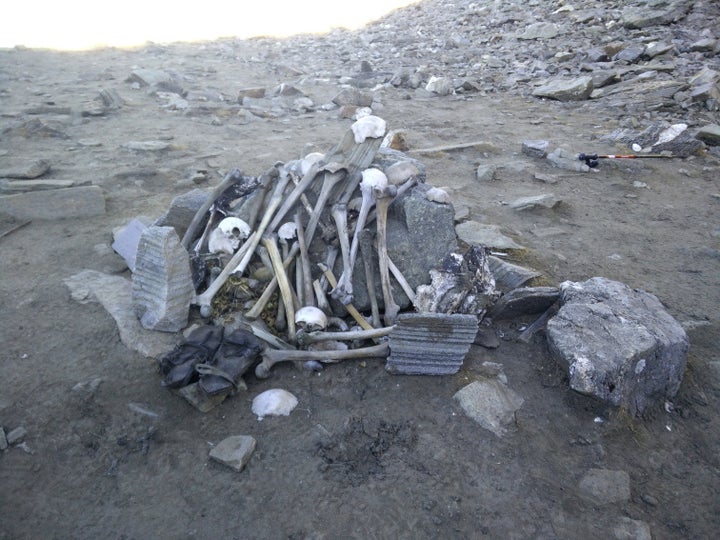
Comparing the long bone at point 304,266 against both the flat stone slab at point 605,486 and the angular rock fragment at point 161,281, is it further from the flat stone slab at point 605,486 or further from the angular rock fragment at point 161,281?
the flat stone slab at point 605,486

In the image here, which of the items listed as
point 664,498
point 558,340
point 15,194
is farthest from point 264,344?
point 15,194

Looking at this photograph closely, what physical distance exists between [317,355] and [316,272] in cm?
84

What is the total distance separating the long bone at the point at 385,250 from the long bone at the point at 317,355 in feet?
0.93

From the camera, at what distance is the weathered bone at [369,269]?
3500 millimetres

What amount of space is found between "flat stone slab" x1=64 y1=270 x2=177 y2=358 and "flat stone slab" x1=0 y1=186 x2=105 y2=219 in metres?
1.28

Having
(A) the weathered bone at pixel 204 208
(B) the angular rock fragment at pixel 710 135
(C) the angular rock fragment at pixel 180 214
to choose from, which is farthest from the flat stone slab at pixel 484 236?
(B) the angular rock fragment at pixel 710 135

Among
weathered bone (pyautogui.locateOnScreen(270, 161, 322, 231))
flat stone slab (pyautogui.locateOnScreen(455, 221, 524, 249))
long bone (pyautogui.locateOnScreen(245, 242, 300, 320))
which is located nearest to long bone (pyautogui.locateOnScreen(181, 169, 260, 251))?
weathered bone (pyautogui.locateOnScreen(270, 161, 322, 231))

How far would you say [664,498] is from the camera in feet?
8.23

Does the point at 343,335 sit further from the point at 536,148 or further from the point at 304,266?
the point at 536,148

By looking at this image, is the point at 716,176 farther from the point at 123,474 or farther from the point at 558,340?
the point at 123,474

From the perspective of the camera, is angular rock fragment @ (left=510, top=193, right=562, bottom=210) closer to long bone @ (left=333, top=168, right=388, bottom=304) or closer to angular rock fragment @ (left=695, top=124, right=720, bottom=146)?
long bone @ (left=333, top=168, right=388, bottom=304)

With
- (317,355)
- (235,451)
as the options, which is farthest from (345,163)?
(235,451)

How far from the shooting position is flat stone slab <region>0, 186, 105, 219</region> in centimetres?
484

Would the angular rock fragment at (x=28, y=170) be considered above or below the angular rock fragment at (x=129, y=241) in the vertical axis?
above
